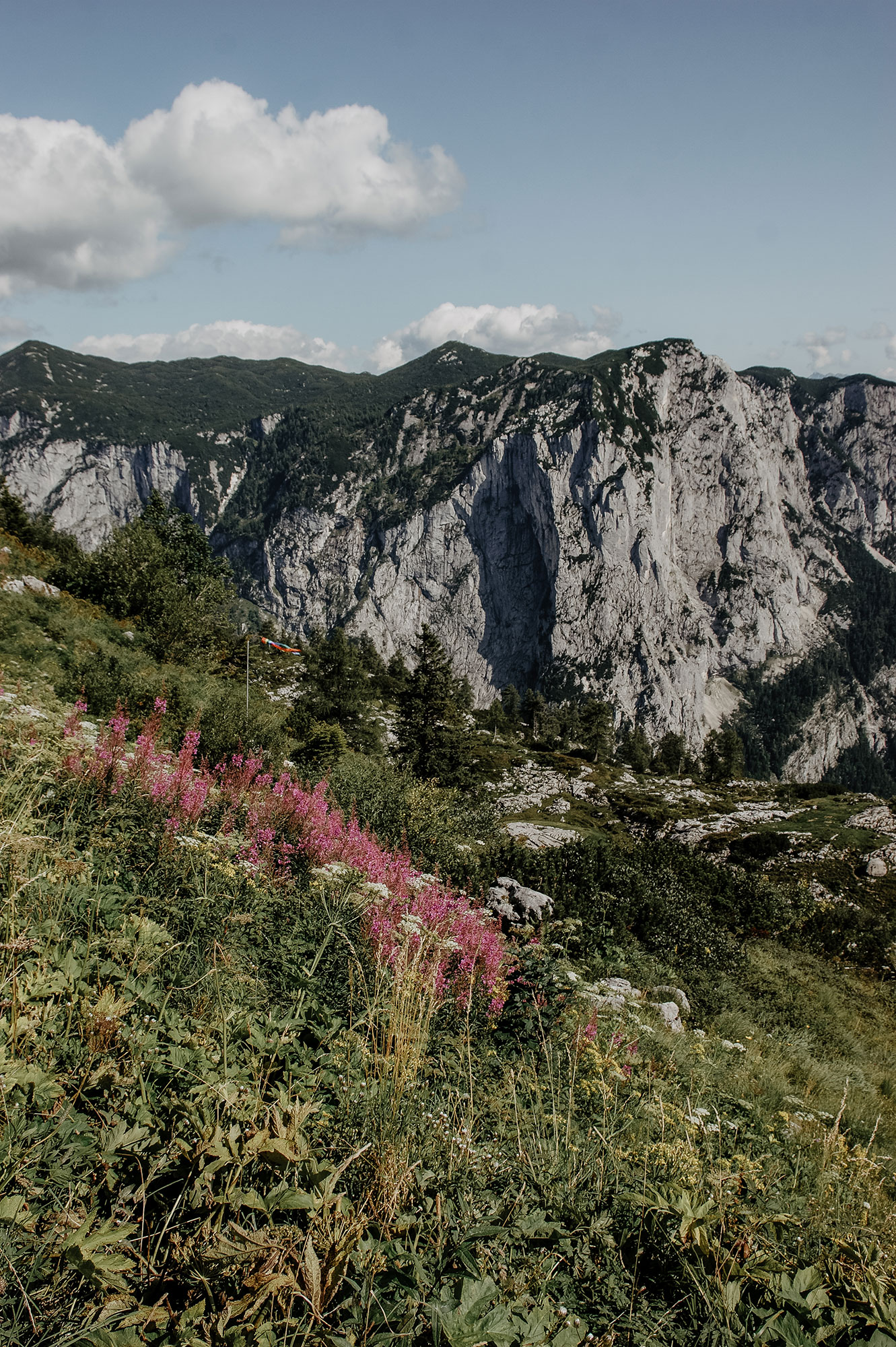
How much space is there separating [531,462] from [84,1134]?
176115 millimetres

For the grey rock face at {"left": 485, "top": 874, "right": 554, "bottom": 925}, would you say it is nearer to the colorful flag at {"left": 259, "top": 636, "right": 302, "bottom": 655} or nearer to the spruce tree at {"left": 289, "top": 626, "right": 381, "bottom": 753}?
the spruce tree at {"left": 289, "top": 626, "right": 381, "bottom": 753}

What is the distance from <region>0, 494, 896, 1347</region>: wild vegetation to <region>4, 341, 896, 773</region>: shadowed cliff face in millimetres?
145872

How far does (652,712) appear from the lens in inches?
5797

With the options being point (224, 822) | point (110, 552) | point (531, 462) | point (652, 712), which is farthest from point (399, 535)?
point (224, 822)

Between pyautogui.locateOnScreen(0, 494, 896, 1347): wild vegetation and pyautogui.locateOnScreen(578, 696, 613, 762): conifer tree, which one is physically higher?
pyautogui.locateOnScreen(0, 494, 896, 1347): wild vegetation

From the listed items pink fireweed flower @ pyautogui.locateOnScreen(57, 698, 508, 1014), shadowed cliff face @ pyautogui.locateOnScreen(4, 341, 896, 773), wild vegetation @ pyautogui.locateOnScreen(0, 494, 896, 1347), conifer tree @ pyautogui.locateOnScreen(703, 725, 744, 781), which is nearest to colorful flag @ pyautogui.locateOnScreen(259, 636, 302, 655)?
wild vegetation @ pyautogui.locateOnScreen(0, 494, 896, 1347)

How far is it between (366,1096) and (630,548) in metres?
164

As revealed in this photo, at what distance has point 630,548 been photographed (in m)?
158

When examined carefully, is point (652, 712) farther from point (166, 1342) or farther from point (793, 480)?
point (166, 1342)

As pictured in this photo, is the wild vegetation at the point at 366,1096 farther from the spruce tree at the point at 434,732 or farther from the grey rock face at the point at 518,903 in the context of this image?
the spruce tree at the point at 434,732

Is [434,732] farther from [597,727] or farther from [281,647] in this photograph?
[597,727]

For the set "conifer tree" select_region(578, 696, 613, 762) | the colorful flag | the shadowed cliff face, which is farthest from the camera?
the shadowed cliff face

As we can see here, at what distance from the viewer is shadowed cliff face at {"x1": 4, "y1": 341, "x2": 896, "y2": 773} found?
156 m

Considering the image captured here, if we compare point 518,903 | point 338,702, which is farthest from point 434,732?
point 518,903
